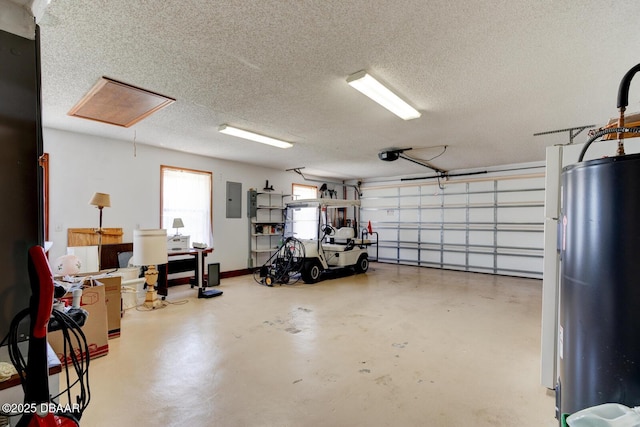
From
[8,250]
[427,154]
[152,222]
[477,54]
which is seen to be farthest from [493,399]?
[152,222]

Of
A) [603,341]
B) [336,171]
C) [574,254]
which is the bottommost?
[603,341]

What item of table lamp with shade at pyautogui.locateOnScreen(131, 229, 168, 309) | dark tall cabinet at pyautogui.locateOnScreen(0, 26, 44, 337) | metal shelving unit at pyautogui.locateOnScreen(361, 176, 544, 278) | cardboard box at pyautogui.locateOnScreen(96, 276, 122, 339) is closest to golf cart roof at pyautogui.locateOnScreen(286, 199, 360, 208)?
metal shelving unit at pyautogui.locateOnScreen(361, 176, 544, 278)

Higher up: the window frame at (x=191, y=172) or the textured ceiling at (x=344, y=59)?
the textured ceiling at (x=344, y=59)

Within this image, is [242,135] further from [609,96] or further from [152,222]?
[609,96]

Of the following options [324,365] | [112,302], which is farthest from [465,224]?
[112,302]

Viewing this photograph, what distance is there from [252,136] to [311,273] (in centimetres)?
305

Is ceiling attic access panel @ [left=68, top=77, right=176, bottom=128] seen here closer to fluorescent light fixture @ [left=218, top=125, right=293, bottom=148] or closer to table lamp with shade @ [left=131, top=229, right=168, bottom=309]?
fluorescent light fixture @ [left=218, top=125, right=293, bottom=148]

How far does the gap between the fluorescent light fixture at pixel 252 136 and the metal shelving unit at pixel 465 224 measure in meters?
4.92

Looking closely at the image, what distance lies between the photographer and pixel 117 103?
3.42 m

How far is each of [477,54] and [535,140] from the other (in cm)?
356

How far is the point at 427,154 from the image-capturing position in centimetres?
617

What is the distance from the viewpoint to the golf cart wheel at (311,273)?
6117 millimetres

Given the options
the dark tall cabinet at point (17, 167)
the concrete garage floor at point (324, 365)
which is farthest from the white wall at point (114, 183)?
the dark tall cabinet at point (17, 167)

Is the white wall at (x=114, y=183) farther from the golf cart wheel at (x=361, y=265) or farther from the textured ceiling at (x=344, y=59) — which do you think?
the golf cart wheel at (x=361, y=265)
